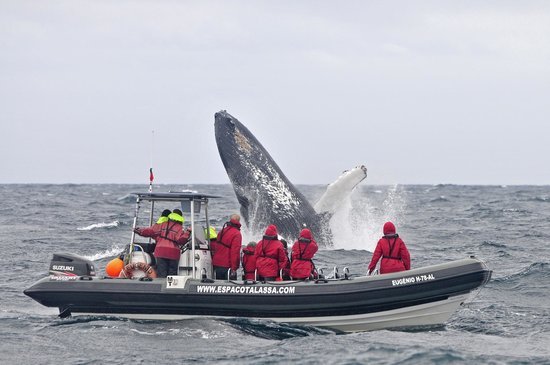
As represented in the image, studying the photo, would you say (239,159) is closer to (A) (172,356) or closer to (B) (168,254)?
(B) (168,254)

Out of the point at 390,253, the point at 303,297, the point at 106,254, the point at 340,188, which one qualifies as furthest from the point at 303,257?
the point at 106,254

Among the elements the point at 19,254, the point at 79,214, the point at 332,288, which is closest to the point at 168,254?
the point at 332,288

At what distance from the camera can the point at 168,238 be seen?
36.1ft

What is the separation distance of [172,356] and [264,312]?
1770 mm

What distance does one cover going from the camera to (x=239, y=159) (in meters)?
15.9

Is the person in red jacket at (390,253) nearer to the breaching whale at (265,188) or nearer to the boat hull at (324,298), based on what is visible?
the boat hull at (324,298)

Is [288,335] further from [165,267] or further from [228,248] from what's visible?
[165,267]

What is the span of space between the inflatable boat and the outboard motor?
0.37 meters

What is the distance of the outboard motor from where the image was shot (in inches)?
444

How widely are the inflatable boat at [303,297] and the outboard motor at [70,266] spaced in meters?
0.37

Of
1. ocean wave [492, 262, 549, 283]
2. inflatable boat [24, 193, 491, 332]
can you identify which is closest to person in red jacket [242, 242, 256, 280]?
inflatable boat [24, 193, 491, 332]

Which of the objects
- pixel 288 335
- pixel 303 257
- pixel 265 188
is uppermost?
pixel 265 188

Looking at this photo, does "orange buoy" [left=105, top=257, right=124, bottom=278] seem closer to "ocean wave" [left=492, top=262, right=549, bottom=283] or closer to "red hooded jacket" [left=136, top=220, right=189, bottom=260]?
"red hooded jacket" [left=136, top=220, right=189, bottom=260]

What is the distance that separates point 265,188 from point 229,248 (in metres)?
4.66
